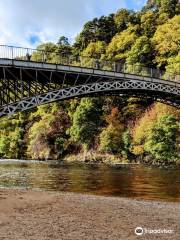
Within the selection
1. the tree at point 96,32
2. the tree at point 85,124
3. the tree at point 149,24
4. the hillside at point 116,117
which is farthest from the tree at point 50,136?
the tree at point 96,32

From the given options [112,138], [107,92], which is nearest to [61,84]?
[107,92]

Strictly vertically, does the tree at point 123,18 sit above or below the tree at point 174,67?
above

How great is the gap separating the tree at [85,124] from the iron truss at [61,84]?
24.9 meters

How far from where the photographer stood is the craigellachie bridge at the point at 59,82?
150 ft

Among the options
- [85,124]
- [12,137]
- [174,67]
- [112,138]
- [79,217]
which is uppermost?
[174,67]

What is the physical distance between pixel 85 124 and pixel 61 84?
3815 cm

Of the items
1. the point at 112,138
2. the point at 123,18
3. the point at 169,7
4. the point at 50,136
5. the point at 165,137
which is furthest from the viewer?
the point at 123,18

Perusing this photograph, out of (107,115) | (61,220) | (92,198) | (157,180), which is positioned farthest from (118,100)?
(61,220)

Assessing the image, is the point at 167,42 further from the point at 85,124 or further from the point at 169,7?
the point at 85,124

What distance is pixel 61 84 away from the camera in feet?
183

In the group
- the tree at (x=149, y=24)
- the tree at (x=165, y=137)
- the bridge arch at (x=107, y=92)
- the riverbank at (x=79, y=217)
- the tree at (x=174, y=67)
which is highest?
the tree at (x=149, y=24)

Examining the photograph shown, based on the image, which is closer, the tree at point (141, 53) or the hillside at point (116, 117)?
the hillside at point (116, 117)

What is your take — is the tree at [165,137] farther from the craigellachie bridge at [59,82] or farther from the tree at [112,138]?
the tree at [112,138]

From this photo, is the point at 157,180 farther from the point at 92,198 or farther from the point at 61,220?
the point at 61,220
